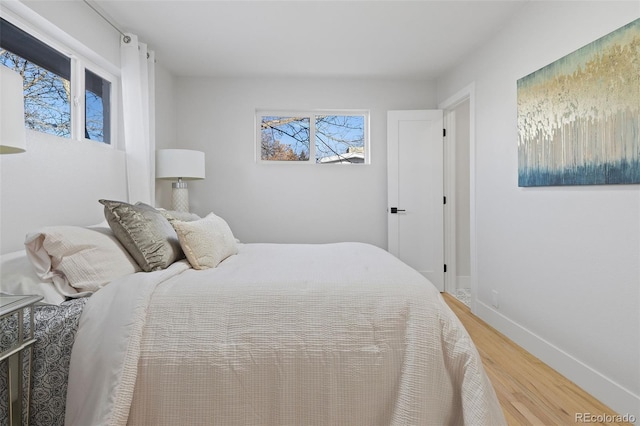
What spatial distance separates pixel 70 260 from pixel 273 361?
3.36ft

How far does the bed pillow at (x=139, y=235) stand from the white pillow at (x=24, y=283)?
1.14 feet

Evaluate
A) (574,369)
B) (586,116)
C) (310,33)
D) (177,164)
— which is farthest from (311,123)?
(574,369)

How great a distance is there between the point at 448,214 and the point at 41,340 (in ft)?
12.7

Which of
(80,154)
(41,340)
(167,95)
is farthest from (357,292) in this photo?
(167,95)

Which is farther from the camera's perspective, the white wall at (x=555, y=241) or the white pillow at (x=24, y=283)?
the white wall at (x=555, y=241)

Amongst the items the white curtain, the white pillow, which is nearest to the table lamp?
the white curtain

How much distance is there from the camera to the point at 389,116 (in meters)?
4.02

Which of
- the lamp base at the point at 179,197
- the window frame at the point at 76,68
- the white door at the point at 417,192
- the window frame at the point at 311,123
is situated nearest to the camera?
the window frame at the point at 76,68

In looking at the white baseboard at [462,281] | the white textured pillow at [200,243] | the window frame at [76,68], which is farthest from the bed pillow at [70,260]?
the white baseboard at [462,281]

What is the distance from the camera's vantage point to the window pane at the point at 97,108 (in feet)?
8.52

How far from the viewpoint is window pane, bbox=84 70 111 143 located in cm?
260

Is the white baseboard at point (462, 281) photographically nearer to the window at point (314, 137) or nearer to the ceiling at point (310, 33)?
the window at point (314, 137)

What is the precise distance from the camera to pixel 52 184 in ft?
6.78

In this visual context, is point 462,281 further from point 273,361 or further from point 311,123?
point 273,361
